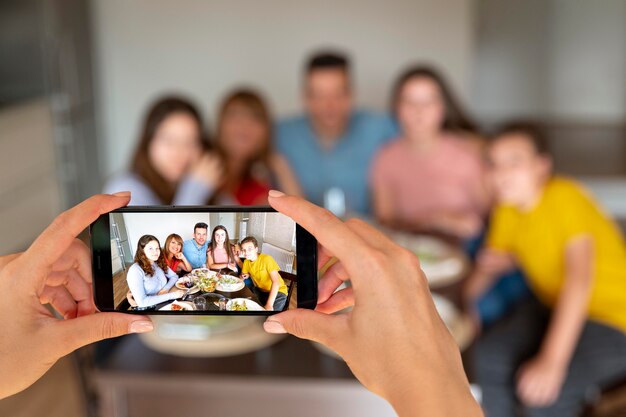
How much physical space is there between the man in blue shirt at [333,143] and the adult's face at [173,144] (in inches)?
33.7

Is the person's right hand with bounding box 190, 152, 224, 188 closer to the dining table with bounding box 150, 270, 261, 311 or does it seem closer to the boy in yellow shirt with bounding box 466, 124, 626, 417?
the boy in yellow shirt with bounding box 466, 124, 626, 417

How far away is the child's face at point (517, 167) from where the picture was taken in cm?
186

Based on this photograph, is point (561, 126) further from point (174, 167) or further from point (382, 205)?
point (174, 167)

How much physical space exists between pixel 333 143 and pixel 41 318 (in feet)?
7.56

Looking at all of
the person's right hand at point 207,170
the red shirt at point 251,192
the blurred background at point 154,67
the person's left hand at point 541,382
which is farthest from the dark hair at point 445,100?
the blurred background at point 154,67

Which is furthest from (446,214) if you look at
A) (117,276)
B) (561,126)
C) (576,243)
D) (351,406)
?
(561,126)

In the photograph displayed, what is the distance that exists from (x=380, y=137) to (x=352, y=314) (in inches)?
93.3

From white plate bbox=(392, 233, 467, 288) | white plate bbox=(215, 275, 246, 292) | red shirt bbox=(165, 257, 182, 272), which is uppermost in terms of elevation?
red shirt bbox=(165, 257, 182, 272)

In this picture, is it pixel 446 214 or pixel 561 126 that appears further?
pixel 561 126

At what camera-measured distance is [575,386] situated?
1.67m

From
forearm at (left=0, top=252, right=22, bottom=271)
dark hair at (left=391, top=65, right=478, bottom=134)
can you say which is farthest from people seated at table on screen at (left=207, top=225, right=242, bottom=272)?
dark hair at (left=391, top=65, right=478, bottom=134)

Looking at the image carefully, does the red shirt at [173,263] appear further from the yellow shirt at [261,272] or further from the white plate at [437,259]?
the white plate at [437,259]

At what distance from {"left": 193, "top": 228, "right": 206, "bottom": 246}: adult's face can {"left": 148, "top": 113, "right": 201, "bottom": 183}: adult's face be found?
1.33 m

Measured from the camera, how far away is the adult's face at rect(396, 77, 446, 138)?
2.50 meters
